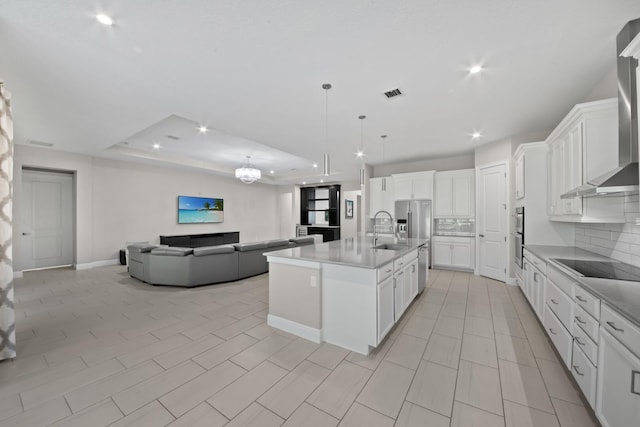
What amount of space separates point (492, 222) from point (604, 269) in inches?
123

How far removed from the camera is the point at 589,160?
2398mm

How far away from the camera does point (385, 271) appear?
96.2 inches

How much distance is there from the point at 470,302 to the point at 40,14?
554 cm

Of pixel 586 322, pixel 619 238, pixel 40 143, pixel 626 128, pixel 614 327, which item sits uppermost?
pixel 40 143

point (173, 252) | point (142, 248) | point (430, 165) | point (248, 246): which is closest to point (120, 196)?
point (142, 248)

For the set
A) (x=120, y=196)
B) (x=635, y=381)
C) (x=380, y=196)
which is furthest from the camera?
(x=380, y=196)

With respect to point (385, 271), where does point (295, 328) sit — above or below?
below

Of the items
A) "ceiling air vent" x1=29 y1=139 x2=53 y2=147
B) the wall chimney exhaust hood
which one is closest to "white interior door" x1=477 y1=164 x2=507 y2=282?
the wall chimney exhaust hood

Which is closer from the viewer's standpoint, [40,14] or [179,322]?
[40,14]

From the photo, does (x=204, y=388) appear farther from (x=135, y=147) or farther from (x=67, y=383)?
(x=135, y=147)

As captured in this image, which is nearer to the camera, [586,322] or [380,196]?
[586,322]

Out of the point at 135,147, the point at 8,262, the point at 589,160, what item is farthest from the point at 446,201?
the point at 135,147

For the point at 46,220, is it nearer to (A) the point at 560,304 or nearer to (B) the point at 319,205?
(B) the point at 319,205

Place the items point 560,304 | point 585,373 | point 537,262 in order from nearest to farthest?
point 585,373, point 560,304, point 537,262
